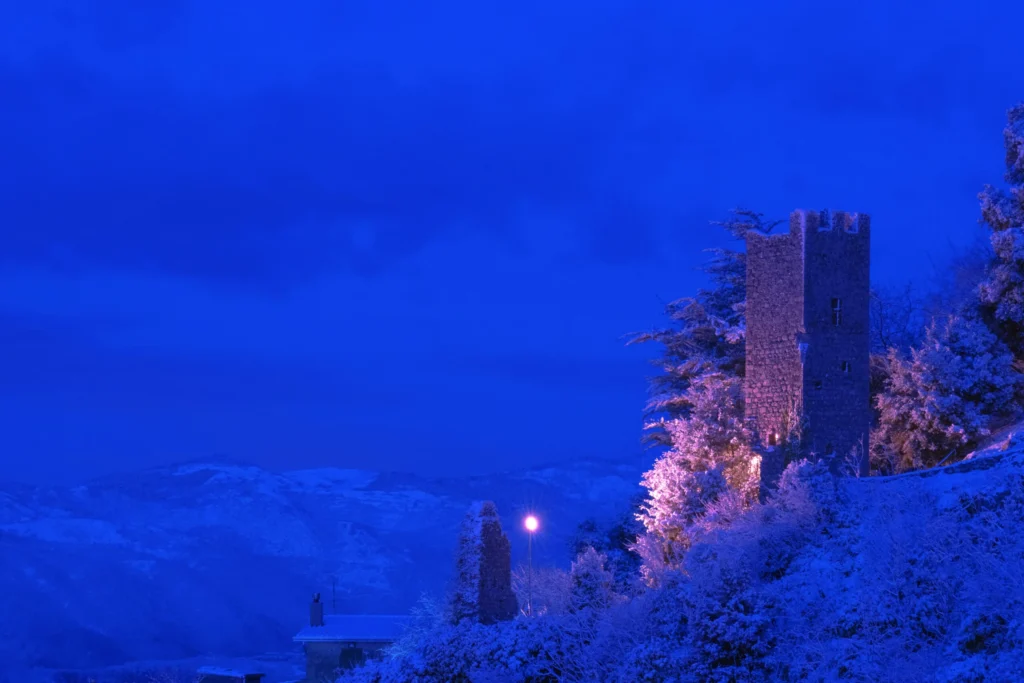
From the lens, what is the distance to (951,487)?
19.5m

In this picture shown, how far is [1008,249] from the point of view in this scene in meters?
30.0

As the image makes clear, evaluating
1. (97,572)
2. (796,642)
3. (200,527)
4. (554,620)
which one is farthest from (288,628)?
(796,642)

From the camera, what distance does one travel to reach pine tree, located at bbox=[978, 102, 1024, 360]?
30.0 meters

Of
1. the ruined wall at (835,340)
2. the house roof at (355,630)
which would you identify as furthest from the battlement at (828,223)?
the house roof at (355,630)

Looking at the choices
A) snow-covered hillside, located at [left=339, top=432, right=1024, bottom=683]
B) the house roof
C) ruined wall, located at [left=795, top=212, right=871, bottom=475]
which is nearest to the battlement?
ruined wall, located at [left=795, top=212, right=871, bottom=475]

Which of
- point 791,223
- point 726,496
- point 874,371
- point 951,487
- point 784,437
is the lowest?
point 951,487

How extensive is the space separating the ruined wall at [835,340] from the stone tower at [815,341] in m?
0.02

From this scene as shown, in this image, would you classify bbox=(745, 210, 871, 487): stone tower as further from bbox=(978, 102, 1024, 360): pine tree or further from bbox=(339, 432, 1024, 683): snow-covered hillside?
bbox=(339, 432, 1024, 683): snow-covered hillside

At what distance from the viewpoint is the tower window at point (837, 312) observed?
29.6 metres

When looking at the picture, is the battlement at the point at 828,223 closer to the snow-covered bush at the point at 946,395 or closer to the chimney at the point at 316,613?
the snow-covered bush at the point at 946,395

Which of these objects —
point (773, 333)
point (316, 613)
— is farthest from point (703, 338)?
point (316, 613)

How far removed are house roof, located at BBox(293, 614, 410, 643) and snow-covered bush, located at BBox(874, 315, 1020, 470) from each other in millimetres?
14869

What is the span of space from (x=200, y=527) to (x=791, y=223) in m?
64.8

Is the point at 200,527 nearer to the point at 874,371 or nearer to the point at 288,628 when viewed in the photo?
the point at 288,628
